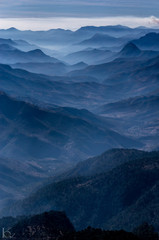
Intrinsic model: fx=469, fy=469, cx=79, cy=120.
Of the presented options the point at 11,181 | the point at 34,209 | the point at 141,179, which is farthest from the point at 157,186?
the point at 11,181

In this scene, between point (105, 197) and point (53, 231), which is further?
point (105, 197)

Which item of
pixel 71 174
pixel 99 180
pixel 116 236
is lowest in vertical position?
pixel 71 174

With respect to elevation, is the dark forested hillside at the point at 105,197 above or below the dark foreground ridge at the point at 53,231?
below

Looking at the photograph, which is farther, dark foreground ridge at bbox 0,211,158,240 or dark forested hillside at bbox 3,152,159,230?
dark forested hillside at bbox 3,152,159,230

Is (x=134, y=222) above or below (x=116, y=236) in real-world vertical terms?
below

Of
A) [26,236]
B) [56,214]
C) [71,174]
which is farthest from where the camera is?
[71,174]

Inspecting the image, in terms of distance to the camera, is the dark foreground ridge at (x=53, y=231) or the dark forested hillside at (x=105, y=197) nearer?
the dark foreground ridge at (x=53, y=231)

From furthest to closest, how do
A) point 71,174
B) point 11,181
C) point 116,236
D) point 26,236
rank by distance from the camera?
point 11,181 < point 71,174 < point 26,236 < point 116,236

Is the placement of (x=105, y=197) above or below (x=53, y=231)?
below

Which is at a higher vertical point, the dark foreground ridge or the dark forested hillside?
the dark foreground ridge

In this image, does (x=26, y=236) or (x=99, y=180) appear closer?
(x=26, y=236)

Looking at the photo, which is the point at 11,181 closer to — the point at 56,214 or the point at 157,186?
the point at 157,186
